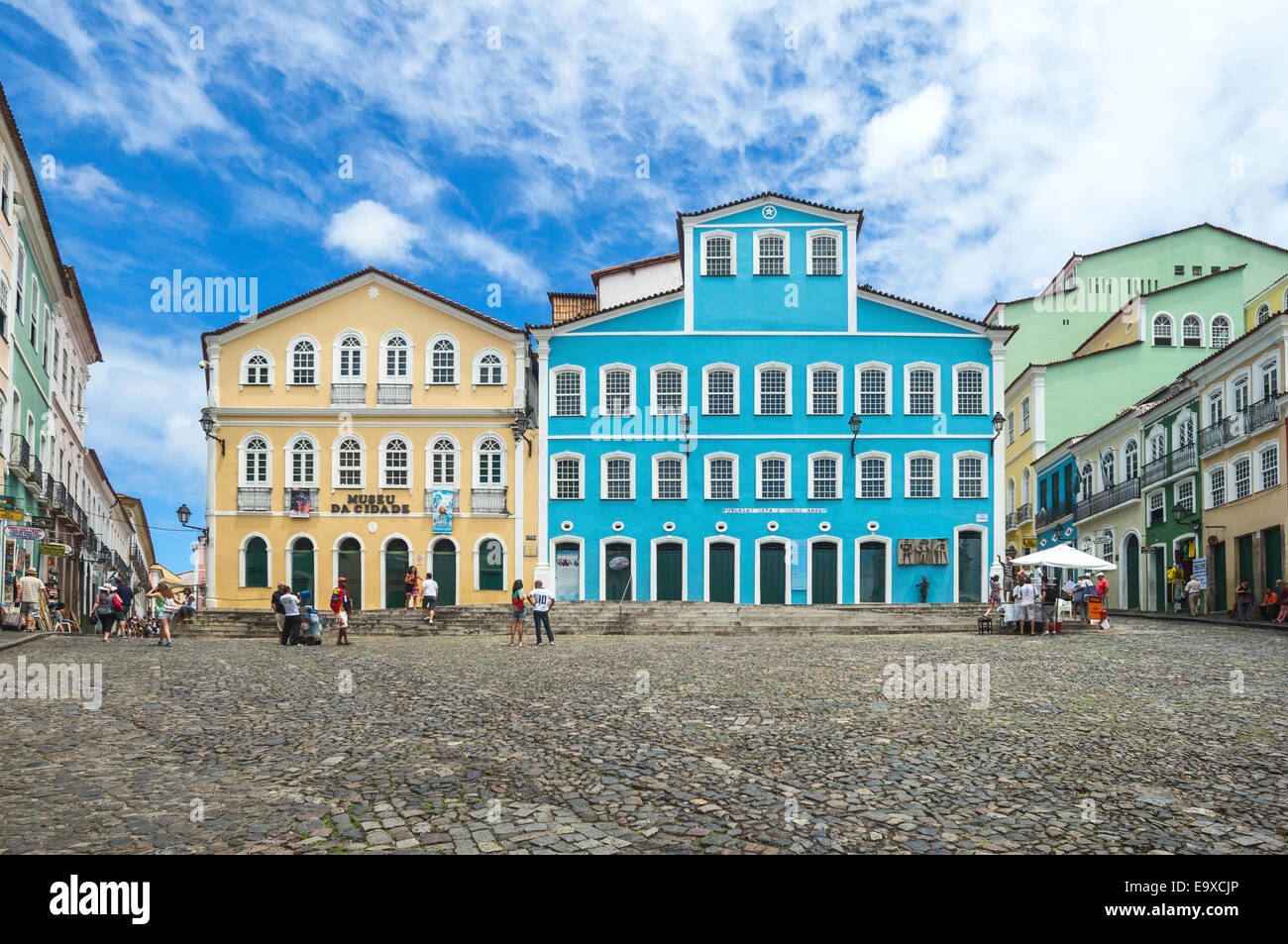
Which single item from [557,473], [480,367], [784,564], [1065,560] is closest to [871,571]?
[784,564]

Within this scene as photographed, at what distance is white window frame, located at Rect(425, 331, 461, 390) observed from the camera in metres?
41.2

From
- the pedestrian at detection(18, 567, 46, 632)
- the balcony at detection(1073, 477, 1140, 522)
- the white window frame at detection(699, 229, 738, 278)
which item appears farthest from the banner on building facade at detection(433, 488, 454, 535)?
the balcony at detection(1073, 477, 1140, 522)

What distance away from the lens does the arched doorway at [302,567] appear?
40219 mm

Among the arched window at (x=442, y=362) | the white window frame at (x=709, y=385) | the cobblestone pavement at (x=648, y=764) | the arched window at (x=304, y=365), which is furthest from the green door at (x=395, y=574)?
the cobblestone pavement at (x=648, y=764)

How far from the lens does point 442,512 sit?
40.4 meters

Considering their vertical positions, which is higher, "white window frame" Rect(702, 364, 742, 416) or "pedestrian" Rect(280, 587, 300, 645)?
"white window frame" Rect(702, 364, 742, 416)

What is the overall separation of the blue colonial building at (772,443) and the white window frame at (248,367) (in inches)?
386

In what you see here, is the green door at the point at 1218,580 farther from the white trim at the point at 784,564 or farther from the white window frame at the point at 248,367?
the white window frame at the point at 248,367

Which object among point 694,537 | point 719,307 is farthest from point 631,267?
point 694,537

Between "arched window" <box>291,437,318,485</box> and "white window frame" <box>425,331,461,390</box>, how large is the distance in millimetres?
4731

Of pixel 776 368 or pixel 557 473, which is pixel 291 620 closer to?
pixel 557 473

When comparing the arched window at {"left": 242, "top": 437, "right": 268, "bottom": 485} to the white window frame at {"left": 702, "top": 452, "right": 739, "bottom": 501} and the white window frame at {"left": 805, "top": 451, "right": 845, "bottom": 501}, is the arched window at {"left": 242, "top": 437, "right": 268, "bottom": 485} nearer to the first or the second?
the white window frame at {"left": 702, "top": 452, "right": 739, "bottom": 501}
